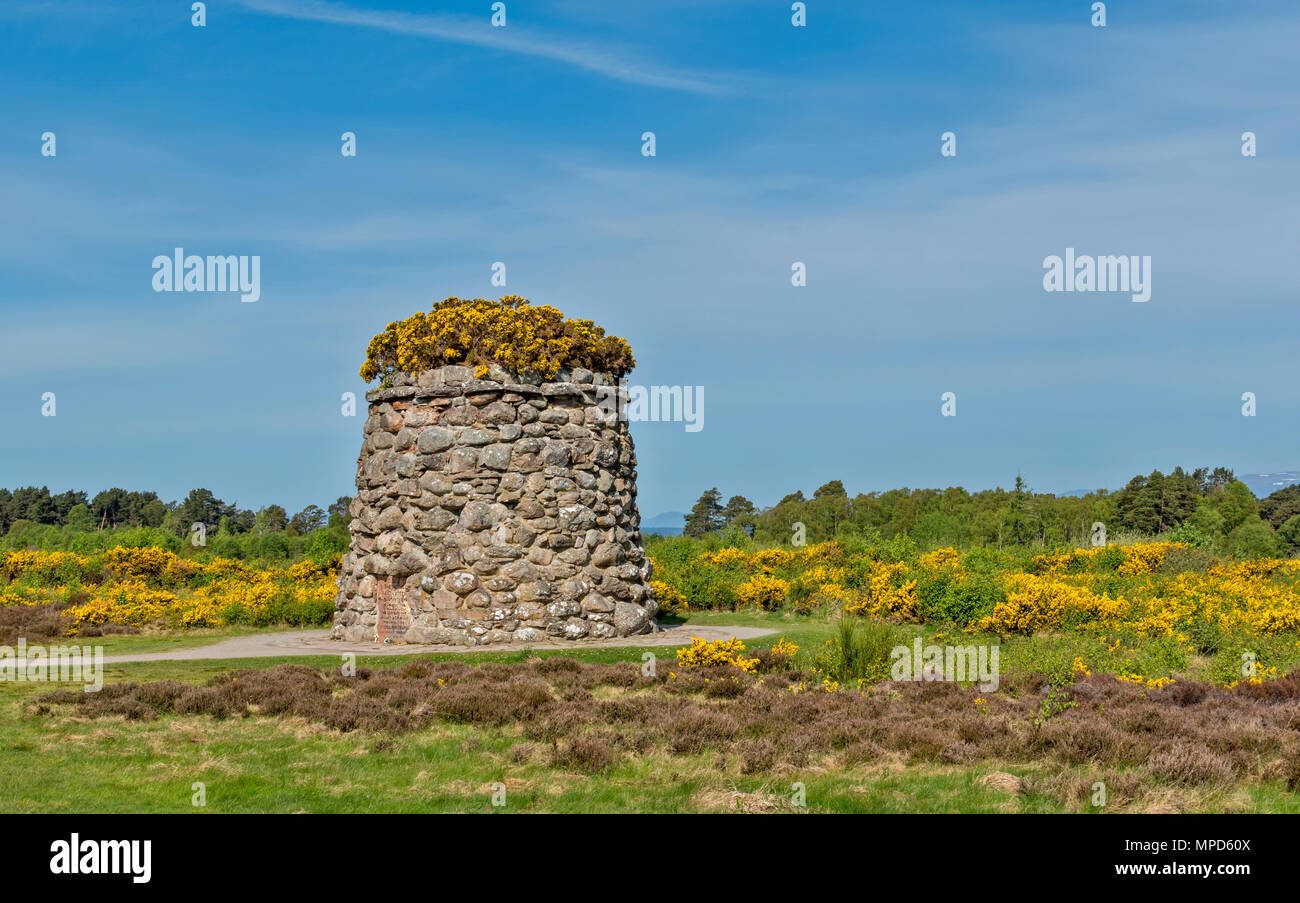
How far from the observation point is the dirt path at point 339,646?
16656 millimetres

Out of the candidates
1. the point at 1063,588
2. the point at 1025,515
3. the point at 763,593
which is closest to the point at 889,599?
the point at 1063,588

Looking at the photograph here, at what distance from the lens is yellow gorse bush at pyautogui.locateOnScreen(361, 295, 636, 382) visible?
18391 millimetres

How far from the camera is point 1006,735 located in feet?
32.8

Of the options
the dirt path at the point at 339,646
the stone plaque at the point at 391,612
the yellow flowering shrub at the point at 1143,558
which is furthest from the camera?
the yellow flowering shrub at the point at 1143,558

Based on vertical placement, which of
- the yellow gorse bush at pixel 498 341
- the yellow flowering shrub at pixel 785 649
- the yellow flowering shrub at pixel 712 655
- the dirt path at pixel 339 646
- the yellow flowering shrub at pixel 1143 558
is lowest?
the dirt path at pixel 339 646

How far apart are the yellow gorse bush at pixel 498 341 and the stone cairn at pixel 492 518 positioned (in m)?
0.31

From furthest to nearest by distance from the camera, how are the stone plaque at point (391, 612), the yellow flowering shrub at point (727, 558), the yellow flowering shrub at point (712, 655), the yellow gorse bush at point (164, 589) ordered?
1. the yellow flowering shrub at point (727, 558)
2. the yellow gorse bush at point (164, 589)
3. the stone plaque at point (391, 612)
4. the yellow flowering shrub at point (712, 655)

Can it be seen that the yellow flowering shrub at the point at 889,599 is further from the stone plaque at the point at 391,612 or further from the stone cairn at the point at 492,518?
the stone plaque at the point at 391,612

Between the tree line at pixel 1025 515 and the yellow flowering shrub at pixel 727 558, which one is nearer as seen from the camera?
the yellow flowering shrub at pixel 727 558

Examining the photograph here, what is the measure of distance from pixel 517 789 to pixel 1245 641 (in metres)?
12.7

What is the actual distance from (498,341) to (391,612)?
5.17 meters

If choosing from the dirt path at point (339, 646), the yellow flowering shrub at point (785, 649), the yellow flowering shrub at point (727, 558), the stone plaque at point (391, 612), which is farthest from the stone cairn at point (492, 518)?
the yellow flowering shrub at point (727, 558)

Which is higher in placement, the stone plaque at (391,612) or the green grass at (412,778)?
the stone plaque at (391,612)
